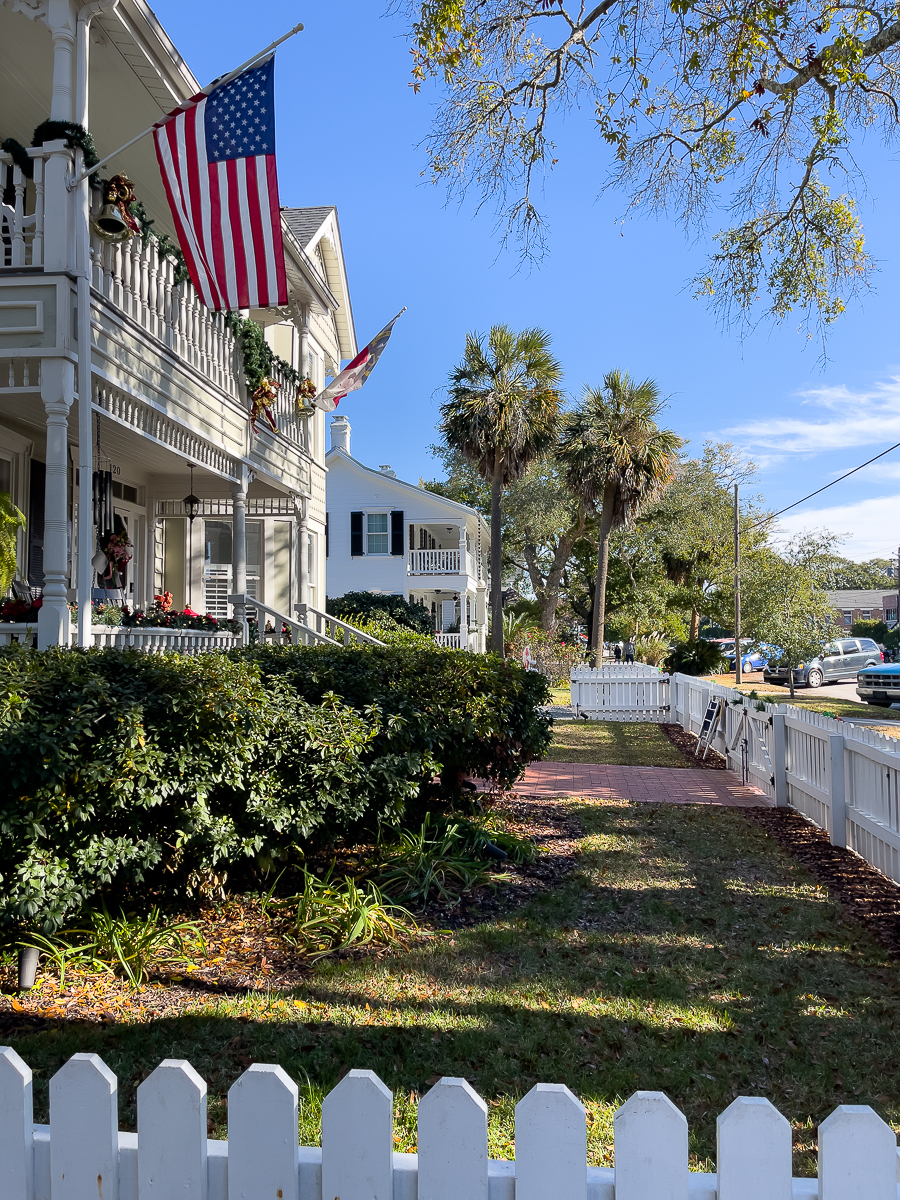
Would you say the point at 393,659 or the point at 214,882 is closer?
the point at 214,882

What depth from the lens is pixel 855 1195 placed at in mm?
1629

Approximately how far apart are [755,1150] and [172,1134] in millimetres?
1169

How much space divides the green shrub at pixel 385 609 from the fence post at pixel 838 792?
68.8 feet

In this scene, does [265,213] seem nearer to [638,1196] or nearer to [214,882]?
[214,882]

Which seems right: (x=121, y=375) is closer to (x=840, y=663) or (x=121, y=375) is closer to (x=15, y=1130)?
(x=15, y=1130)

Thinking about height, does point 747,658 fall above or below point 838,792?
below

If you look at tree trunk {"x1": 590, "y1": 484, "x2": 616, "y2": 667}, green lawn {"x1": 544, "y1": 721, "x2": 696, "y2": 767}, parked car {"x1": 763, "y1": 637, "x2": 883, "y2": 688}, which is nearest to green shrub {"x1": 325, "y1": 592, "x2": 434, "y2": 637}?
tree trunk {"x1": 590, "y1": 484, "x2": 616, "y2": 667}

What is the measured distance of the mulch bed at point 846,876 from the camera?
5426 millimetres

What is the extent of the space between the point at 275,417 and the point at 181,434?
340 cm

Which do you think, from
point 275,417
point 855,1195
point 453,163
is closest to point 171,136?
point 453,163

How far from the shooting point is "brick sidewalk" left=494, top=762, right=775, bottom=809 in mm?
9633

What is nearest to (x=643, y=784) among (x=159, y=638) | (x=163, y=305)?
(x=159, y=638)

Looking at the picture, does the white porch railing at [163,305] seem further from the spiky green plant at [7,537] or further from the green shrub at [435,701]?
the green shrub at [435,701]

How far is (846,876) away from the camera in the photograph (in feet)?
21.4
